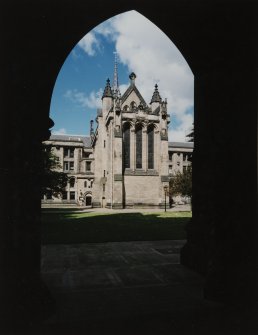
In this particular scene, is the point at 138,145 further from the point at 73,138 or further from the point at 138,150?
the point at 73,138

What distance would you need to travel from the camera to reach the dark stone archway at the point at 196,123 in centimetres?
333

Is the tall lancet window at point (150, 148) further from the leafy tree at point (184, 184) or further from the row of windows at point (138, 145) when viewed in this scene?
the leafy tree at point (184, 184)

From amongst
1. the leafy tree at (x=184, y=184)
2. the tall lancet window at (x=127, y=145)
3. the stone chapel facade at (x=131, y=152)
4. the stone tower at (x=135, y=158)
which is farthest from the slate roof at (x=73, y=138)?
the leafy tree at (x=184, y=184)

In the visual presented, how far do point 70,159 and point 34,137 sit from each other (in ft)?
174

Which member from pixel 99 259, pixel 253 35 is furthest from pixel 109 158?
pixel 253 35

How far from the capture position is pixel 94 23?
503 centimetres

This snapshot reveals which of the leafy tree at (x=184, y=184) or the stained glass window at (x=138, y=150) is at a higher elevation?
the stained glass window at (x=138, y=150)

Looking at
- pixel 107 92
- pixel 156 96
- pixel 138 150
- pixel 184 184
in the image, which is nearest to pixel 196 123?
pixel 184 184

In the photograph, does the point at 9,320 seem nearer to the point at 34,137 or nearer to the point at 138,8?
the point at 34,137

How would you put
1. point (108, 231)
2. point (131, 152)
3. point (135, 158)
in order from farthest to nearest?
point (135, 158)
point (131, 152)
point (108, 231)

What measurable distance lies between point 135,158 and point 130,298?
33.3 m

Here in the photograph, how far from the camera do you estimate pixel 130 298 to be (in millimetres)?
4027

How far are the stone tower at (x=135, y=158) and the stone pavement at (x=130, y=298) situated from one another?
1101 inches

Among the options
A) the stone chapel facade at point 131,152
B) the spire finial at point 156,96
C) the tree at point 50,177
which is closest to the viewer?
the tree at point 50,177
